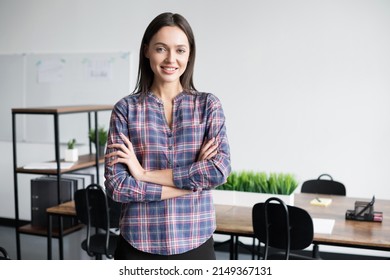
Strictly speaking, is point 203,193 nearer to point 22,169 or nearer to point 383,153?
point 22,169

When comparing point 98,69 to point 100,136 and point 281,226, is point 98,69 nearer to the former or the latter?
point 100,136

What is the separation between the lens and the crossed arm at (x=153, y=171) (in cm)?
132

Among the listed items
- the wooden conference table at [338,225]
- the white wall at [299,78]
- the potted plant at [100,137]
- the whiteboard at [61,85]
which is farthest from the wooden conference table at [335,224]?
the whiteboard at [61,85]

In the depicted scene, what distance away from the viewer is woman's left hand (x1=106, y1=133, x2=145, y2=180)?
52.8 inches

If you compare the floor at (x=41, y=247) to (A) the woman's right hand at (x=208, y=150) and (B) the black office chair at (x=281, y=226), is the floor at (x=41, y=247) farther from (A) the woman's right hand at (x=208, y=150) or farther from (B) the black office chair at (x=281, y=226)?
(A) the woman's right hand at (x=208, y=150)

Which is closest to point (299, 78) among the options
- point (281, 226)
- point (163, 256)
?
point (281, 226)

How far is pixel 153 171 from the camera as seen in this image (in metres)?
1.34

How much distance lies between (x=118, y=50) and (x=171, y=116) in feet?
11.4

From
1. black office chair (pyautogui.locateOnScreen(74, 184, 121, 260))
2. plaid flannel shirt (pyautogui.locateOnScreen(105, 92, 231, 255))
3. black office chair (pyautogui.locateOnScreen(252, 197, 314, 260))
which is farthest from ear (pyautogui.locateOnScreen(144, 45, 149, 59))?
black office chair (pyautogui.locateOnScreen(74, 184, 121, 260))

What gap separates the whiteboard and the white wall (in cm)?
34

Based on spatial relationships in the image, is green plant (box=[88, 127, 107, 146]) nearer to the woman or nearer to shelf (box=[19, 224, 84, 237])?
shelf (box=[19, 224, 84, 237])

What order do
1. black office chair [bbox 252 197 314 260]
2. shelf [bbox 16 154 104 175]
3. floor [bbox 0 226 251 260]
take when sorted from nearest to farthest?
black office chair [bbox 252 197 314 260] → shelf [bbox 16 154 104 175] → floor [bbox 0 226 251 260]

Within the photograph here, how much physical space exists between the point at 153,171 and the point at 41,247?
3550 millimetres

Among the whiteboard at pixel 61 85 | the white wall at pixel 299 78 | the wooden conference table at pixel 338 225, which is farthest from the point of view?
the whiteboard at pixel 61 85
